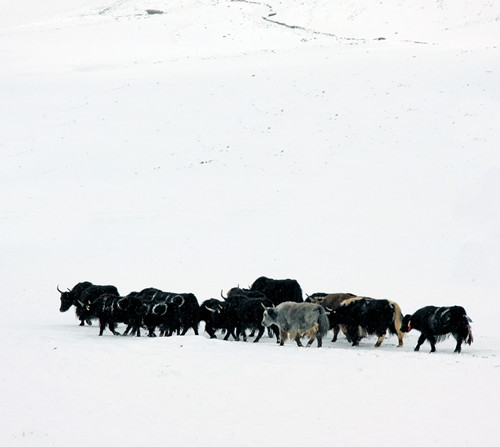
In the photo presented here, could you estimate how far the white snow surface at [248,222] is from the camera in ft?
35.8

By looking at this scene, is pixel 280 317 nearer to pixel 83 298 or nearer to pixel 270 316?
pixel 270 316

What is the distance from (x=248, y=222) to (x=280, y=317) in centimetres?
1194

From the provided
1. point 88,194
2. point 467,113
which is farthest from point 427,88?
point 88,194

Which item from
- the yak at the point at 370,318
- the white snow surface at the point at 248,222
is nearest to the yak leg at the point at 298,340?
the white snow surface at the point at 248,222

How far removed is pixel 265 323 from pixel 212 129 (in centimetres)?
2132

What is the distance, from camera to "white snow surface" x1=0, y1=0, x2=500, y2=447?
35.8 feet

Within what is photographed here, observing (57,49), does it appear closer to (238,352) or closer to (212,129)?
(212,129)

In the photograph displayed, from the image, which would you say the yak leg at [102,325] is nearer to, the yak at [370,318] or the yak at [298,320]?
the yak at [298,320]

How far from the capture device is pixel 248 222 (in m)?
27.7

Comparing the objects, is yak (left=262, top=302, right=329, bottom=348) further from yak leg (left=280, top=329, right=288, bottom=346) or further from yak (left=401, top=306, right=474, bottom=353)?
yak (left=401, top=306, right=474, bottom=353)

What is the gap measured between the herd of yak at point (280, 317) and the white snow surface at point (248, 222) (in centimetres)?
48

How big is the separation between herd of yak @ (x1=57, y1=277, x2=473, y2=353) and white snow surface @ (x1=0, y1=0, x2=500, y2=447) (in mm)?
482

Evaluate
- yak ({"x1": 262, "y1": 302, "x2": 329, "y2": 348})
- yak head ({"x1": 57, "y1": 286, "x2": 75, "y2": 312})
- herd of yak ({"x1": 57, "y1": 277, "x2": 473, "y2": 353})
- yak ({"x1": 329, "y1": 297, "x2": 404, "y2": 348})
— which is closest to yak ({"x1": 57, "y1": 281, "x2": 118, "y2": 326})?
yak head ({"x1": 57, "y1": 286, "x2": 75, "y2": 312})

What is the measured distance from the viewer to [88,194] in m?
31.0
